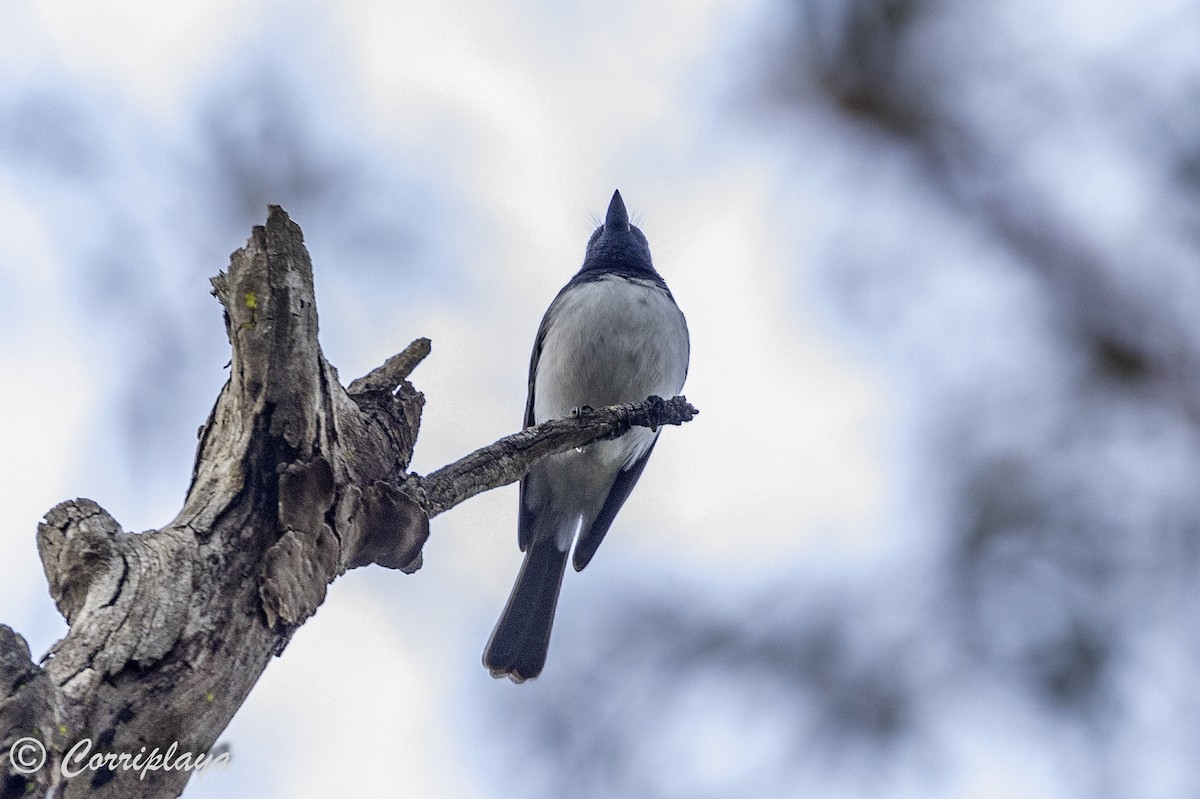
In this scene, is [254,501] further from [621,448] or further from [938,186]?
[621,448]

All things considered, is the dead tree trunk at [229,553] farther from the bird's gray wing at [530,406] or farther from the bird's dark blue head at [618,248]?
the bird's dark blue head at [618,248]

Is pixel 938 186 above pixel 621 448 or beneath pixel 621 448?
beneath

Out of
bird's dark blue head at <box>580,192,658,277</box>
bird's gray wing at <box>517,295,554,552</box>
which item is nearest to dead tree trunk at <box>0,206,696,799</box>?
bird's gray wing at <box>517,295,554,552</box>

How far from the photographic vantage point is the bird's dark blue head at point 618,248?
18.0 feet

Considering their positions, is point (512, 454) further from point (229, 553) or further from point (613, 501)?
point (613, 501)

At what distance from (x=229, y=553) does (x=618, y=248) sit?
370 cm

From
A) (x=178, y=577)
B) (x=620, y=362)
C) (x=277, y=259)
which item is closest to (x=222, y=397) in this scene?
(x=277, y=259)

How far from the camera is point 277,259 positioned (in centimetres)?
251

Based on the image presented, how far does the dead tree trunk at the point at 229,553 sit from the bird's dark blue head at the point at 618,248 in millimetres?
2660

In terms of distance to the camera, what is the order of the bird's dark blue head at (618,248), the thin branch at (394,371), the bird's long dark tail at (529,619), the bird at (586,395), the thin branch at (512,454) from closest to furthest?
the thin branch at (512,454) → the thin branch at (394,371) → the bird's long dark tail at (529,619) → the bird at (586,395) → the bird's dark blue head at (618,248)

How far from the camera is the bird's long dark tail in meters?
4.31

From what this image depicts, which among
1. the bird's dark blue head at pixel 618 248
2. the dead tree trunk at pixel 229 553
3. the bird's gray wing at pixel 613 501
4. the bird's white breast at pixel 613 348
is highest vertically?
the bird's dark blue head at pixel 618 248

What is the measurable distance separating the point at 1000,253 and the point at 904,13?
0.58 metres

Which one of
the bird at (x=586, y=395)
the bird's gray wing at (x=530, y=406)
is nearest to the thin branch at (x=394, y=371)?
the bird at (x=586, y=395)
